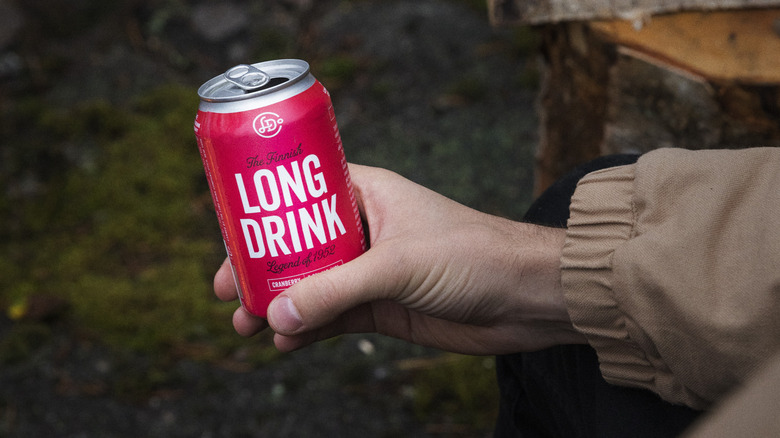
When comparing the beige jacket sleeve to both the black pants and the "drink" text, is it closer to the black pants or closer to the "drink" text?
the black pants

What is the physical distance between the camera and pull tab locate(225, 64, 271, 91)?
118cm

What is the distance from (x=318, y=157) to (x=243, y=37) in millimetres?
2866

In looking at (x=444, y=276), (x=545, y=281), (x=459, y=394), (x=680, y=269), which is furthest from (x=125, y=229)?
(x=680, y=269)

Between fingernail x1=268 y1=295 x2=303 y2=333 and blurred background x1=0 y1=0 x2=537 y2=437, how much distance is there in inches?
39.3

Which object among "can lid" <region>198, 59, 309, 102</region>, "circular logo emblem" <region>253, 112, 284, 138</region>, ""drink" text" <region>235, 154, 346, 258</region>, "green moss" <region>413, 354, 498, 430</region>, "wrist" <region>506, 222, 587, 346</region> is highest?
"can lid" <region>198, 59, 309, 102</region>

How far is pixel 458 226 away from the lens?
1.25m

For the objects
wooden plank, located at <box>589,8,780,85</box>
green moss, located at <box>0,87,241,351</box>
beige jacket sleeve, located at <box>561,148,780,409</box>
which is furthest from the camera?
green moss, located at <box>0,87,241,351</box>

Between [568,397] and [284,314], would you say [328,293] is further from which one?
[568,397]

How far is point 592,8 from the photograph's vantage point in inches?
68.7

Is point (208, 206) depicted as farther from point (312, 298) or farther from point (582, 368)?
point (582, 368)

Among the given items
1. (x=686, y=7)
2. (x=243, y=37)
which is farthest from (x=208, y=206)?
(x=686, y=7)

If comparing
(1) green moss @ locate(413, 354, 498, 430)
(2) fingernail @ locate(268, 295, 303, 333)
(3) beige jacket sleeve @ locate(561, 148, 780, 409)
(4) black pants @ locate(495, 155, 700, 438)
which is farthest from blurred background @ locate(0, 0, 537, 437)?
(3) beige jacket sleeve @ locate(561, 148, 780, 409)

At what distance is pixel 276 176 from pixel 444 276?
1.17 feet

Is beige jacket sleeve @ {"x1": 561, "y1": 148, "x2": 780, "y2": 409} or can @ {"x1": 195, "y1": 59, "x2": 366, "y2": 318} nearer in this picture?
beige jacket sleeve @ {"x1": 561, "y1": 148, "x2": 780, "y2": 409}
